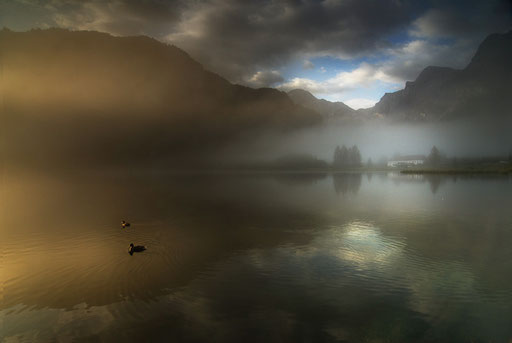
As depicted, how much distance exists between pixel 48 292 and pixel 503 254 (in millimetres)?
35160

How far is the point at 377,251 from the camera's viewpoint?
23453 mm

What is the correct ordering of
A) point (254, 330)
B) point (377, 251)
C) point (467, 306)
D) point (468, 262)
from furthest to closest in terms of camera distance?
point (377, 251) < point (468, 262) < point (467, 306) < point (254, 330)

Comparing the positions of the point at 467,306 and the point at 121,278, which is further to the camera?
the point at 121,278

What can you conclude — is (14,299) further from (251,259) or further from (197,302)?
(251,259)

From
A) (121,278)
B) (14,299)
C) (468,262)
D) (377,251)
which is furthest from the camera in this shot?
(377,251)

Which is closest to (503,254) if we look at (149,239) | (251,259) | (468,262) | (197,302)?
(468,262)

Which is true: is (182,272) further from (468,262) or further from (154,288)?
(468,262)

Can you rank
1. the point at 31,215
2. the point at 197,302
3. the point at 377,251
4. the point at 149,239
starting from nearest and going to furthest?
the point at 197,302
the point at 377,251
the point at 149,239
the point at 31,215

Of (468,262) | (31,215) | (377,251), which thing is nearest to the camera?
(468,262)

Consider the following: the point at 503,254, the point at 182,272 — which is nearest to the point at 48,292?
the point at 182,272

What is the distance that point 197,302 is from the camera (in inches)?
576

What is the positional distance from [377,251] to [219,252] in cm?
1445

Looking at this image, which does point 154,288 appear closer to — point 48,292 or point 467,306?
point 48,292

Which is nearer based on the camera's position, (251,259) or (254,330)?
(254,330)
